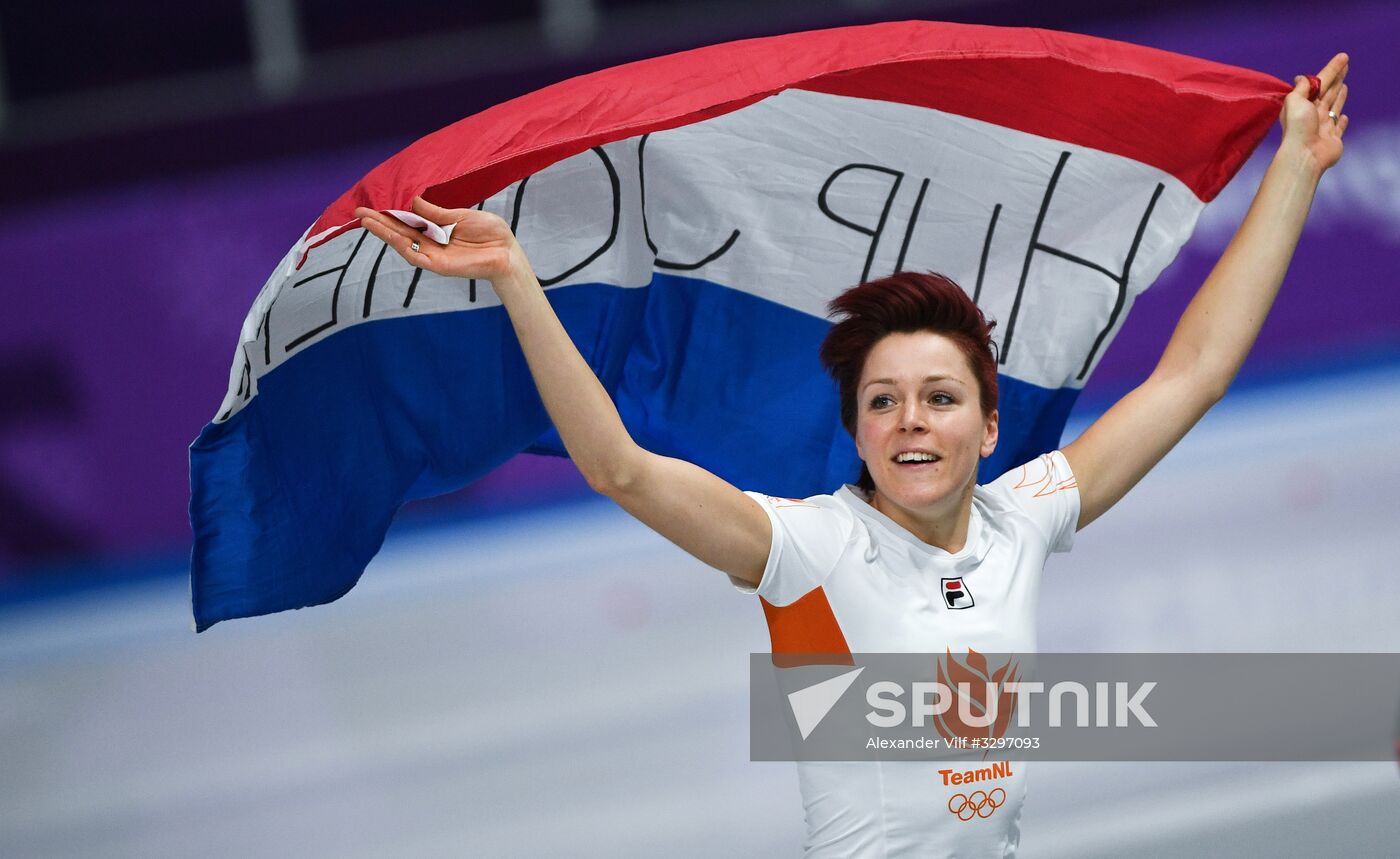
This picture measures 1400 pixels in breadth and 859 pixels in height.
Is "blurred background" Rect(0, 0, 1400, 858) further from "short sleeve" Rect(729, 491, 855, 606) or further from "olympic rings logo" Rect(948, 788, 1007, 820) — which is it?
"olympic rings logo" Rect(948, 788, 1007, 820)

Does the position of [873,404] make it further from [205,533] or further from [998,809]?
[205,533]

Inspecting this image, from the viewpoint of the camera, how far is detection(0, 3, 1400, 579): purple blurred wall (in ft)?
24.8

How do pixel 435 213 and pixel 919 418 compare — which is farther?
pixel 919 418

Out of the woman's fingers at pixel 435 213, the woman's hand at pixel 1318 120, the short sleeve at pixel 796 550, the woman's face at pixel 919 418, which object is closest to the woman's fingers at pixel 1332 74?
the woman's hand at pixel 1318 120

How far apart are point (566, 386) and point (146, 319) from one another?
6044 mm

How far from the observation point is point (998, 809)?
240 centimetres

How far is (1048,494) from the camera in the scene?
265 centimetres

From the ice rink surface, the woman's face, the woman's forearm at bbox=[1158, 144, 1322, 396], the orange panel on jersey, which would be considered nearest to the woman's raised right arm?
the orange panel on jersey

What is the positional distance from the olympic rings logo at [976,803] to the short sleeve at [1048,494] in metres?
0.46

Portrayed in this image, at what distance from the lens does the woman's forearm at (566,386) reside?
2209 mm

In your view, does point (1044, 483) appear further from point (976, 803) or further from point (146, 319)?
point (146, 319)

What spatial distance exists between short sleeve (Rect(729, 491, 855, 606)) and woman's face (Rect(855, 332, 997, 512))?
0.11 m

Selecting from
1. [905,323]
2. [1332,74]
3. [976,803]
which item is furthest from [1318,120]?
[976,803]

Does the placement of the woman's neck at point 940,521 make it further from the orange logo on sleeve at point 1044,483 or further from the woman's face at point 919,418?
the orange logo on sleeve at point 1044,483
